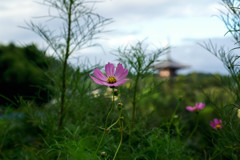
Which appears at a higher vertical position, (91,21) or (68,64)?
(91,21)

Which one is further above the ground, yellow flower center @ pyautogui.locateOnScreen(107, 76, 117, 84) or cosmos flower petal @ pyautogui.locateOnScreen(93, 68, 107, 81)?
cosmos flower petal @ pyautogui.locateOnScreen(93, 68, 107, 81)

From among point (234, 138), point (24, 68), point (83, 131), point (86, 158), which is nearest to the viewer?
point (86, 158)

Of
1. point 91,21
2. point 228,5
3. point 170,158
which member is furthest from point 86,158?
point 91,21

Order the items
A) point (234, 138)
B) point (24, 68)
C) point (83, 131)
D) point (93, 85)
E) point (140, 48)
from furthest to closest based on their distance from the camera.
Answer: point (24, 68)
point (93, 85)
point (140, 48)
point (83, 131)
point (234, 138)

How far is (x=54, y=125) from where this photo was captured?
1415 mm

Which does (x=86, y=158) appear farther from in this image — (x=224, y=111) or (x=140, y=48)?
(x=140, y=48)

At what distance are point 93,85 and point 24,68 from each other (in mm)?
6738

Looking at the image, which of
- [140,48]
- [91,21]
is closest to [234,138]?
[140,48]

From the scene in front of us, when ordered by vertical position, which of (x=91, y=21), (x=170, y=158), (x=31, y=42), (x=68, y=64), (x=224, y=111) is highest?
(x=91, y=21)

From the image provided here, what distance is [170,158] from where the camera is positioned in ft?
3.79

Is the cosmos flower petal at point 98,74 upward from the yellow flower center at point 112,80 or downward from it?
upward

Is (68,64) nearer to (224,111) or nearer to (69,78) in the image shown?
(69,78)

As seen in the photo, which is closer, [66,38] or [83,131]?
[83,131]

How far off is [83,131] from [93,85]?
39 centimetres
